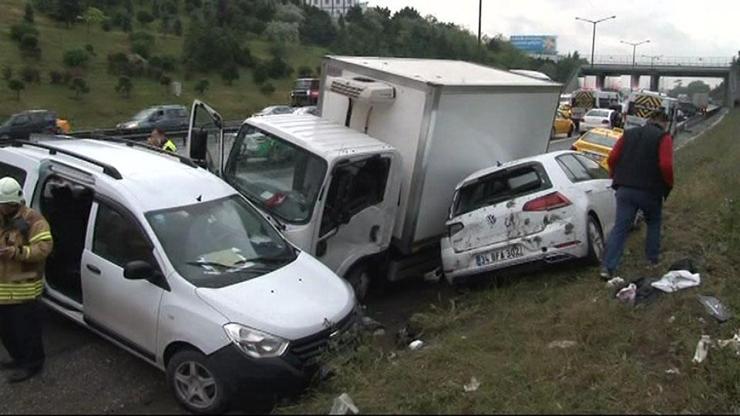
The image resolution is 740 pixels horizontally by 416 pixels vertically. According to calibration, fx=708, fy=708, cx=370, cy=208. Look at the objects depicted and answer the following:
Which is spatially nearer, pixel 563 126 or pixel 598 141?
pixel 598 141

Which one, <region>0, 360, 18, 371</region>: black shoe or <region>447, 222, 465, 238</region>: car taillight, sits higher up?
<region>447, 222, 465, 238</region>: car taillight

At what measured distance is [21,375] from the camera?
5.15 meters

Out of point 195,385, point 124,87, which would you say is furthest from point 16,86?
point 195,385

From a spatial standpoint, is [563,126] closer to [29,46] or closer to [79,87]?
[79,87]

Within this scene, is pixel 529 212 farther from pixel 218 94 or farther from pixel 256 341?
pixel 218 94

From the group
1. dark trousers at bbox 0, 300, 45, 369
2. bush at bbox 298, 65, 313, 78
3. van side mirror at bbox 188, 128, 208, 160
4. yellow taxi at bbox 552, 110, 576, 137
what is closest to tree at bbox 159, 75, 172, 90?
bush at bbox 298, 65, 313, 78

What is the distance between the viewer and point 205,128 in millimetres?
8422

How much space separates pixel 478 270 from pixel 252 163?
264 cm

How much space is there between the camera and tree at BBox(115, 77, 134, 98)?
132 ft

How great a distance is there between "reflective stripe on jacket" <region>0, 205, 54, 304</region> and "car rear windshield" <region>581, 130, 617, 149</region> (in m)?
15.1

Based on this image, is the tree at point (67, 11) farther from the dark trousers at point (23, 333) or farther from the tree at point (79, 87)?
the dark trousers at point (23, 333)

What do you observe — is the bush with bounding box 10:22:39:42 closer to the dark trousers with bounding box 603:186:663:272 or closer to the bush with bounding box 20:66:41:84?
the bush with bounding box 20:66:41:84

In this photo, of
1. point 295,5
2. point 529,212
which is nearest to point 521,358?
point 529,212

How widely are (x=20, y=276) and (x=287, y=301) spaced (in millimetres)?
1892
